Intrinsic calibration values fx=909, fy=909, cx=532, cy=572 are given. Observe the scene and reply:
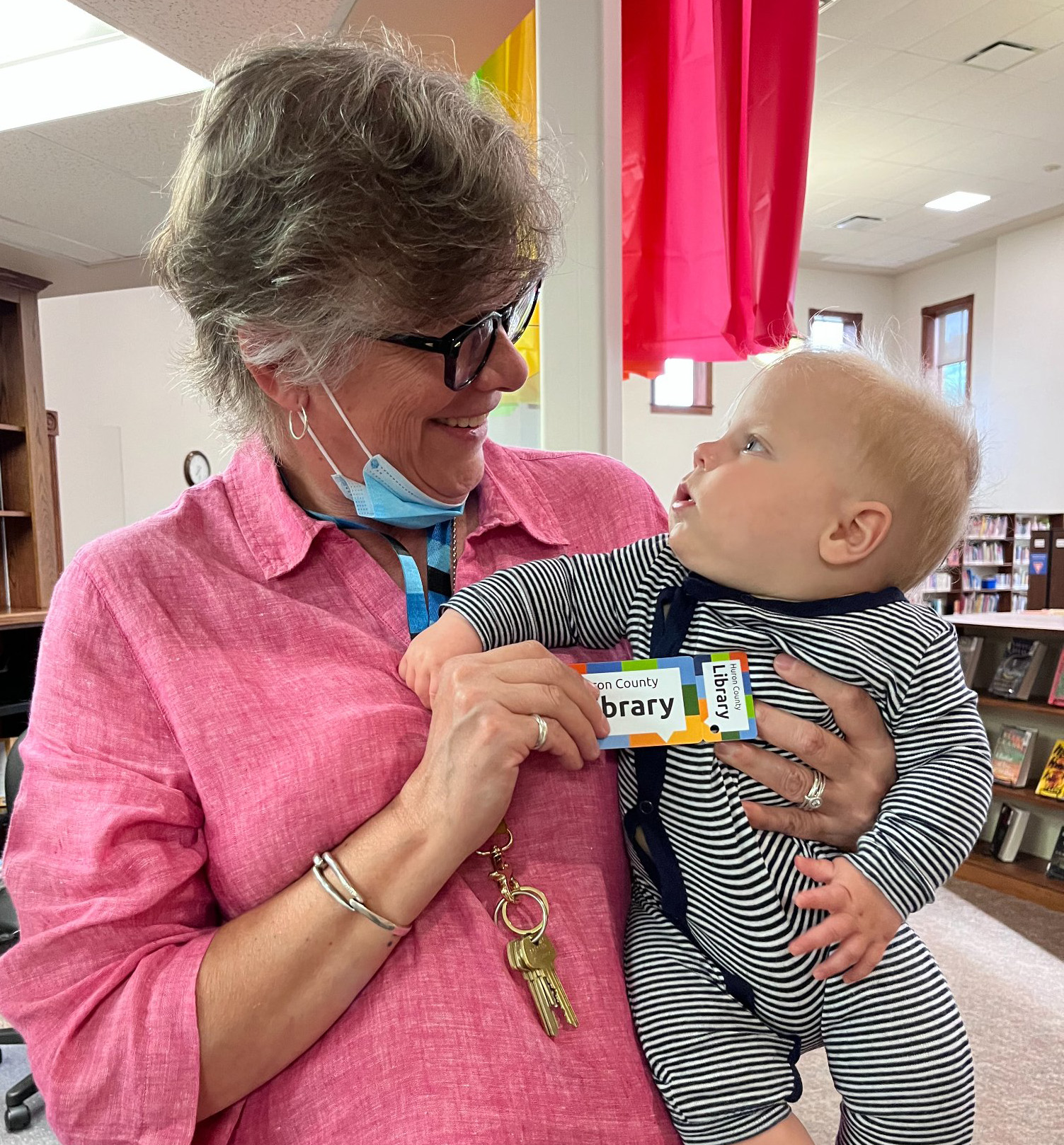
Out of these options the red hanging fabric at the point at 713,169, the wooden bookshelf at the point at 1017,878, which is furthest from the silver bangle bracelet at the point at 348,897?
the wooden bookshelf at the point at 1017,878

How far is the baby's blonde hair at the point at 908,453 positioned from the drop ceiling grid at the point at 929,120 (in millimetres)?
5524

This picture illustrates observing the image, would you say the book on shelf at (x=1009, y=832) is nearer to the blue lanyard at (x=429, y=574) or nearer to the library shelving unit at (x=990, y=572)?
the blue lanyard at (x=429, y=574)

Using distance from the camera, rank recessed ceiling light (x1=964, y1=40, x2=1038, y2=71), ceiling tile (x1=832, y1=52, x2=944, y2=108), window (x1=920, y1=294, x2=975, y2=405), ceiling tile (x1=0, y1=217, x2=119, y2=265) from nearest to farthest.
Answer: ceiling tile (x1=0, y1=217, x2=119, y2=265) → recessed ceiling light (x1=964, y1=40, x2=1038, y2=71) → ceiling tile (x1=832, y1=52, x2=944, y2=108) → window (x1=920, y1=294, x2=975, y2=405)

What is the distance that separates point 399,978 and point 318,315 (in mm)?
713

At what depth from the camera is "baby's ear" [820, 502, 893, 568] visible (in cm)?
101

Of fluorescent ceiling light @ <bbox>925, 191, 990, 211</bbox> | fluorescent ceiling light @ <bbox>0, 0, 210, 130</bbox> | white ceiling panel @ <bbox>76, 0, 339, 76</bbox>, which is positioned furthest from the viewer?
fluorescent ceiling light @ <bbox>925, 191, 990, 211</bbox>

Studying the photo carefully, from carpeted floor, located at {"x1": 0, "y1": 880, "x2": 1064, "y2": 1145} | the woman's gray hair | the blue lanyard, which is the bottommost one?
carpeted floor, located at {"x1": 0, "y1": 880, "x2": 1064, "y2": 1145}

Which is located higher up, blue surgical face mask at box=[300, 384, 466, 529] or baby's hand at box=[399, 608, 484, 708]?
blue surgical face mask at box=[300, 384, 466, 529]

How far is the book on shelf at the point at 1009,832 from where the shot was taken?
12.6ft

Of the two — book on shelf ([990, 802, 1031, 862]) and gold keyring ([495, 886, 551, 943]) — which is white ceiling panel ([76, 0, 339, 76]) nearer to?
gold keyring ([495, 886, 551, 943])

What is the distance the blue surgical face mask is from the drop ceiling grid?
572 cm

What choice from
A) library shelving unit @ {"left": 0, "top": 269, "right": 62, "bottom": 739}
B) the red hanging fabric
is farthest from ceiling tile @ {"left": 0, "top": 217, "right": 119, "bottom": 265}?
the red hanging fabric

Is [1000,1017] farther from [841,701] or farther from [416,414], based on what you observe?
[416,414]

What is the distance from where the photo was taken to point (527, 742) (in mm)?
889
